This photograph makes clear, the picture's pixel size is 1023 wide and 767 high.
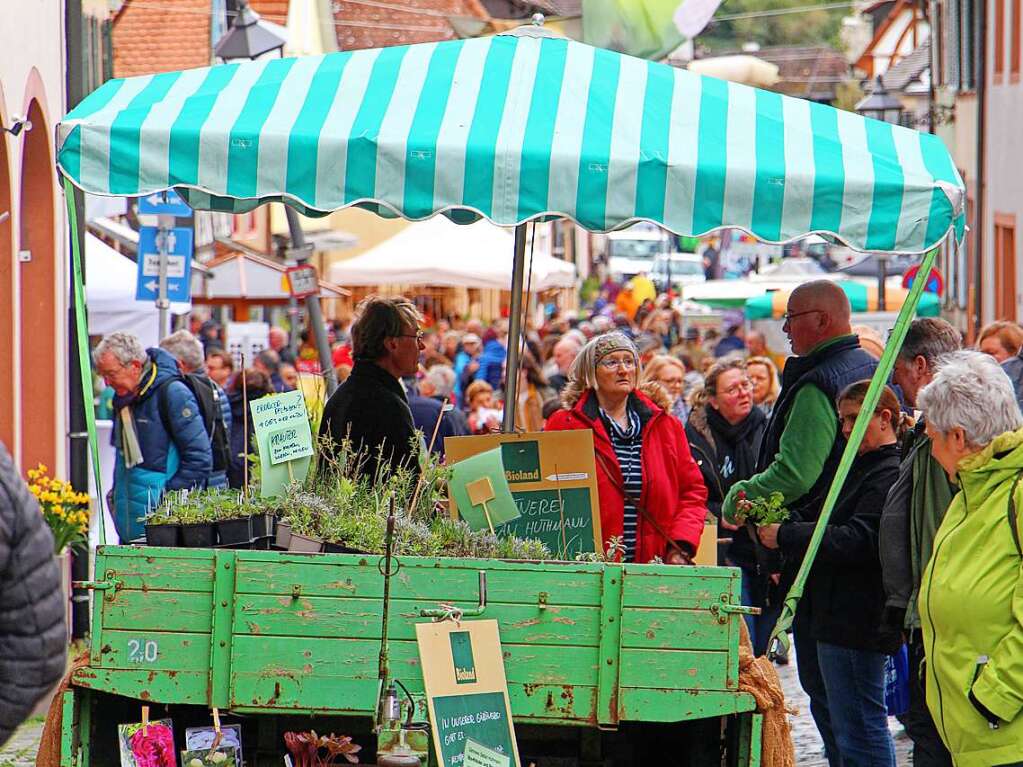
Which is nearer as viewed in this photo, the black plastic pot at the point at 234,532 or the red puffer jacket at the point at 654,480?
the black plastic pot at the point at 234,532

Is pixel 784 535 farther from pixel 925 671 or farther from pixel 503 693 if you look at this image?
pixel 503 693

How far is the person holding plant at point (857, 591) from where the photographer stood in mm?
6102

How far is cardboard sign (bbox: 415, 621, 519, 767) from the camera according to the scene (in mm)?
4777

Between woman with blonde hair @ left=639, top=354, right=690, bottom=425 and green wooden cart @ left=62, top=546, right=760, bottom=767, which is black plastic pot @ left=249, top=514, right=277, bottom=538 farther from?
woman with blonde hair @ left=639, top=354, right=690, bottom=425

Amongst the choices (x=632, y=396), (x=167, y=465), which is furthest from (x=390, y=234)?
(x=632, y=396)

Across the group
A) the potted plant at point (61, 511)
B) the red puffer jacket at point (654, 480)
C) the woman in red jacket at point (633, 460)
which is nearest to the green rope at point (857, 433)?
the woman in red jacket at point (633, 460)

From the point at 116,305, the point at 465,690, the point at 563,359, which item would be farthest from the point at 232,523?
the point at 116,305

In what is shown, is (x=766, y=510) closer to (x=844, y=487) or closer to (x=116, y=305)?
(x=844, y=487)

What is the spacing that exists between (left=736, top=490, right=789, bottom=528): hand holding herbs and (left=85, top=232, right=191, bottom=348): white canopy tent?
9973mm

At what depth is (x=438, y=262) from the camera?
72.6 ft

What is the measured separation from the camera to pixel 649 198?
5.44 meters

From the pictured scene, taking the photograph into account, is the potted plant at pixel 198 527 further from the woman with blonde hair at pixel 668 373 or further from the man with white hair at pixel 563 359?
the man with white hair at pixel 563 359

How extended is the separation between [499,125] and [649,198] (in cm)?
54

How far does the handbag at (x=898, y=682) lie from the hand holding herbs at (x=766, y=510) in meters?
0.64
